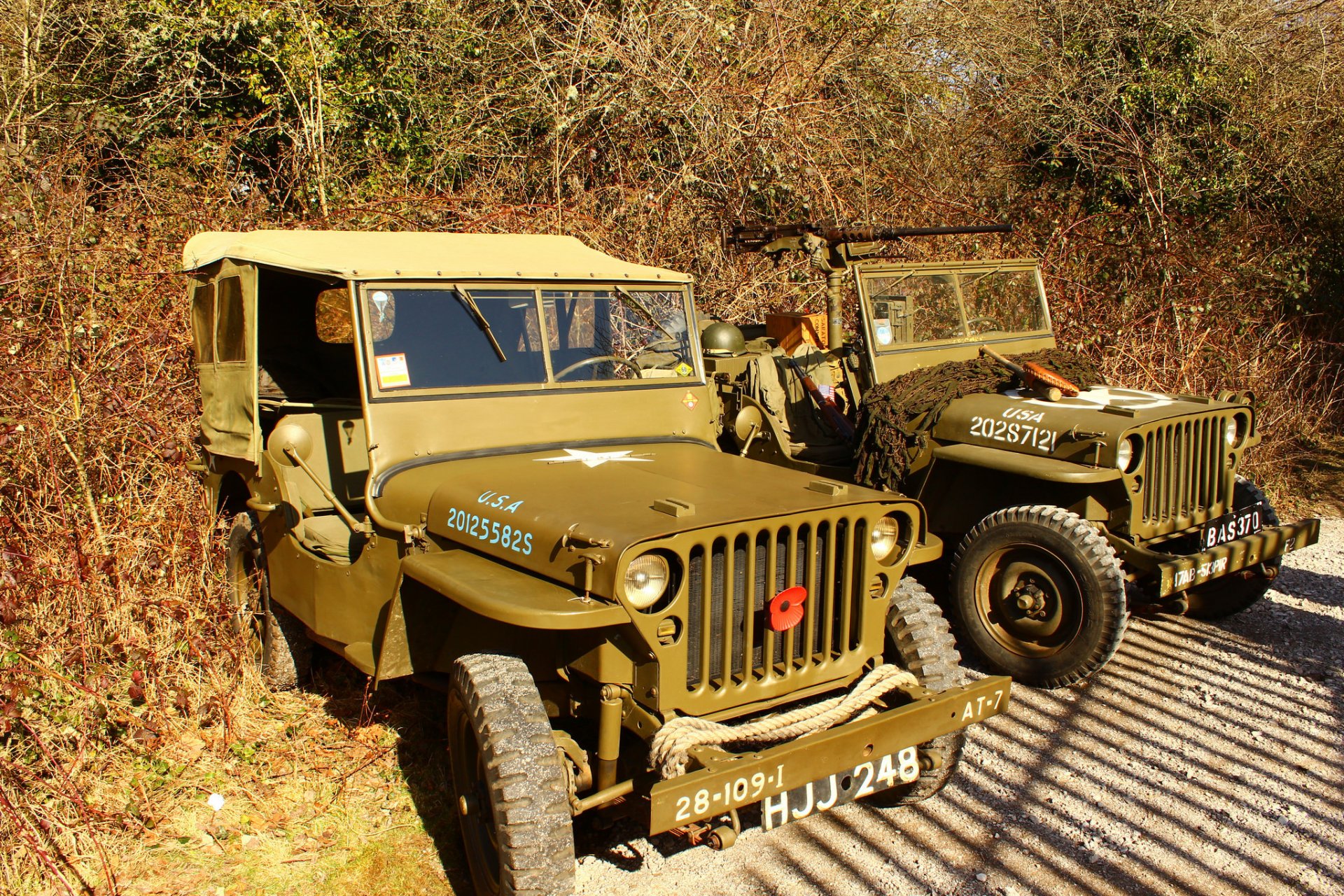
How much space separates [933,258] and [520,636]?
25.8 feet

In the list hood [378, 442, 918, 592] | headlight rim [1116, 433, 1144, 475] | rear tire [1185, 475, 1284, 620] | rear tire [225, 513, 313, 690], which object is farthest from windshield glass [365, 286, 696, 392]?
rear tire [1185, 475, 1284, 620]

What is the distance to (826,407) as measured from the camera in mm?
6246

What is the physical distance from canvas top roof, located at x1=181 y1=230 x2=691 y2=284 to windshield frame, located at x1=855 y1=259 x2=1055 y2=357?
172cm

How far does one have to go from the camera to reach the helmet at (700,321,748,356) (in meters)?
6.76

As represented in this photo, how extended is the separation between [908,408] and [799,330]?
58.5 inches

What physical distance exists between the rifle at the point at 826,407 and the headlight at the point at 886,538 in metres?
2.84

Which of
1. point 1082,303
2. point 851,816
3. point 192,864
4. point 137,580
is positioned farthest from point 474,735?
point 1082,303

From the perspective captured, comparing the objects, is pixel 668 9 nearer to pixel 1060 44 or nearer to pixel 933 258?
pixel 933 258

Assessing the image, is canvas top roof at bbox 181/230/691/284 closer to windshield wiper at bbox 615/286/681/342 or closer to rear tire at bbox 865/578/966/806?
windshield wiper at bbox 615/286/681/342

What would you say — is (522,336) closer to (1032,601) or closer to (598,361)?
(598,361)

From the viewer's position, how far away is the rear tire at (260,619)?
450cm

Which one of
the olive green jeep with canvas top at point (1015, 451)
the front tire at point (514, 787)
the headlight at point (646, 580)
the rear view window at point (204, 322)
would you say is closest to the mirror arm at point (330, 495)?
the front tire at point (514, 787)

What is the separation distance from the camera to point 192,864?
11.0ft

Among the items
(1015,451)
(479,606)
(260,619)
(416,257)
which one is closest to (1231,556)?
(1015,451)
